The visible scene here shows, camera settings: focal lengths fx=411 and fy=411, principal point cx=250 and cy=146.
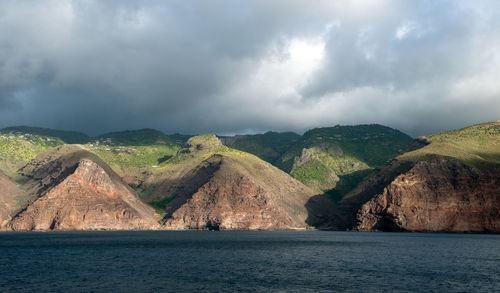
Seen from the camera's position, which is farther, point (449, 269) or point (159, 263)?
point (159, 263)

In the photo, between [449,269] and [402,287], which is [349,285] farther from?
[449,269]

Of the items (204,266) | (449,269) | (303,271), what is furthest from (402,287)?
(204,266)

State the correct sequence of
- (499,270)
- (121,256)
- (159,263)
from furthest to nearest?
1. (121,256)
2. (159,263)
3. (499,270)

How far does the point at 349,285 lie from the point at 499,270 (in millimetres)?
42939

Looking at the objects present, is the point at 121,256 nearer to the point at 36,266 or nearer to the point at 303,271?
the point at 36,266

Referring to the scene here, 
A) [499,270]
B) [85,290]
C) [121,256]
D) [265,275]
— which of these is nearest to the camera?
[85,290]

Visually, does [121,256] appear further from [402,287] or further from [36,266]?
[402,287]

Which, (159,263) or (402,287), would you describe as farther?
(159,263)

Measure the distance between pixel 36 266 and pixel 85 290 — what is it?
3507 centimetres

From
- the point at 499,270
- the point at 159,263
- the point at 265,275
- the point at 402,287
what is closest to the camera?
the point at 402,287

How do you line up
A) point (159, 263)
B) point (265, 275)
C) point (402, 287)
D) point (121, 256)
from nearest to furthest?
point (402, 287) < point (265, 275) < point (159, 263) < point (121, 256)

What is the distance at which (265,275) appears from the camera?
84.1 meters

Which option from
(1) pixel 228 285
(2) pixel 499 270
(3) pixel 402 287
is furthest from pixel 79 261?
(2) pixel 499 270

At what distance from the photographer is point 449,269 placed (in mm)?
93875
